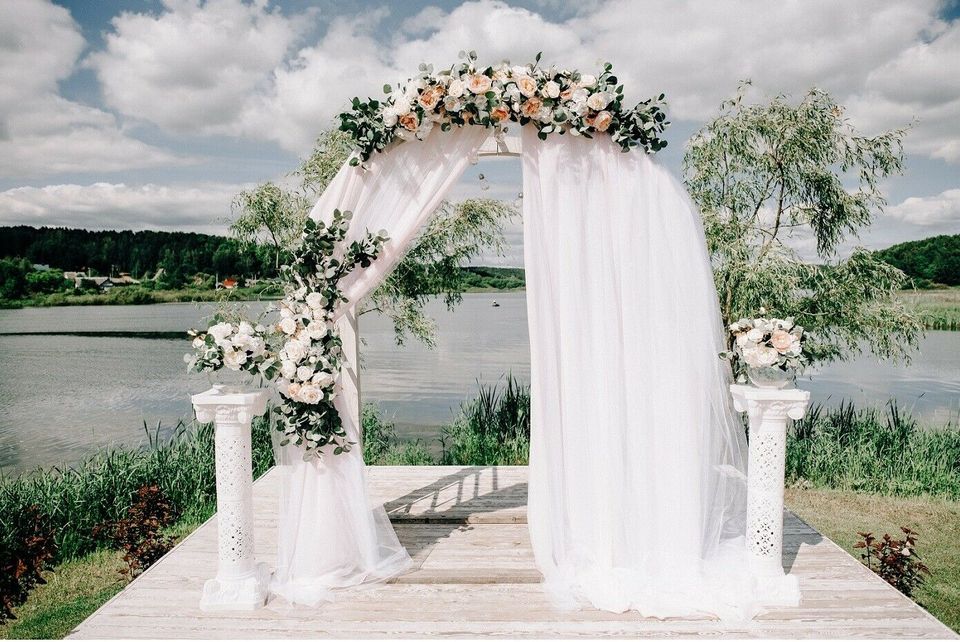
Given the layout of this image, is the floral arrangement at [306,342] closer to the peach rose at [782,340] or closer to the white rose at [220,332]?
the white rose at [220,332]

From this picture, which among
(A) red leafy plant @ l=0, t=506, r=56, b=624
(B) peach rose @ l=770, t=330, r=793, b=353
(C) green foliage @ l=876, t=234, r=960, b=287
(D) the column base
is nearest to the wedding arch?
(D) the column base

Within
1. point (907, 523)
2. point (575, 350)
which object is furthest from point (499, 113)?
point (907, 523)

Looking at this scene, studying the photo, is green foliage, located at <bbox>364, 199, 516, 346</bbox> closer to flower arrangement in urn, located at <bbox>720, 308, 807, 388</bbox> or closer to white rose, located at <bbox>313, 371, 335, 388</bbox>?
white rose, located at <bbox>313, 371, 335, 388</bbox>

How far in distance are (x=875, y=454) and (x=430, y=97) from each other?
5.47 m

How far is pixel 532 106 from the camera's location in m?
2.85

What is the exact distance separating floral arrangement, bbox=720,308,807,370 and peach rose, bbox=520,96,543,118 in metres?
1.38

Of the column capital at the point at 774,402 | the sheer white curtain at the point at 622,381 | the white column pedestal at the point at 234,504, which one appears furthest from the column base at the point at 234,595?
the column capital at the point at 774,402

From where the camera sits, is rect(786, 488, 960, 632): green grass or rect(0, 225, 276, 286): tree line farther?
rect(0, 225, 276, 286): tree line

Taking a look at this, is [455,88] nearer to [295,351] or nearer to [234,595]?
[295,351]

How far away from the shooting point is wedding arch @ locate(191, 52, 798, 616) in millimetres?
2779

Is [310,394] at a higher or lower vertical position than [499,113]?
lower

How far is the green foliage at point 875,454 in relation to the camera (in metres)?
5.47

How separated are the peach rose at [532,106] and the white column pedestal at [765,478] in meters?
1.60

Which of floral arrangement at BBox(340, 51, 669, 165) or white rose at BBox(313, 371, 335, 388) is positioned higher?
floral arrangement at BBox(340, 51, 669, 165)
